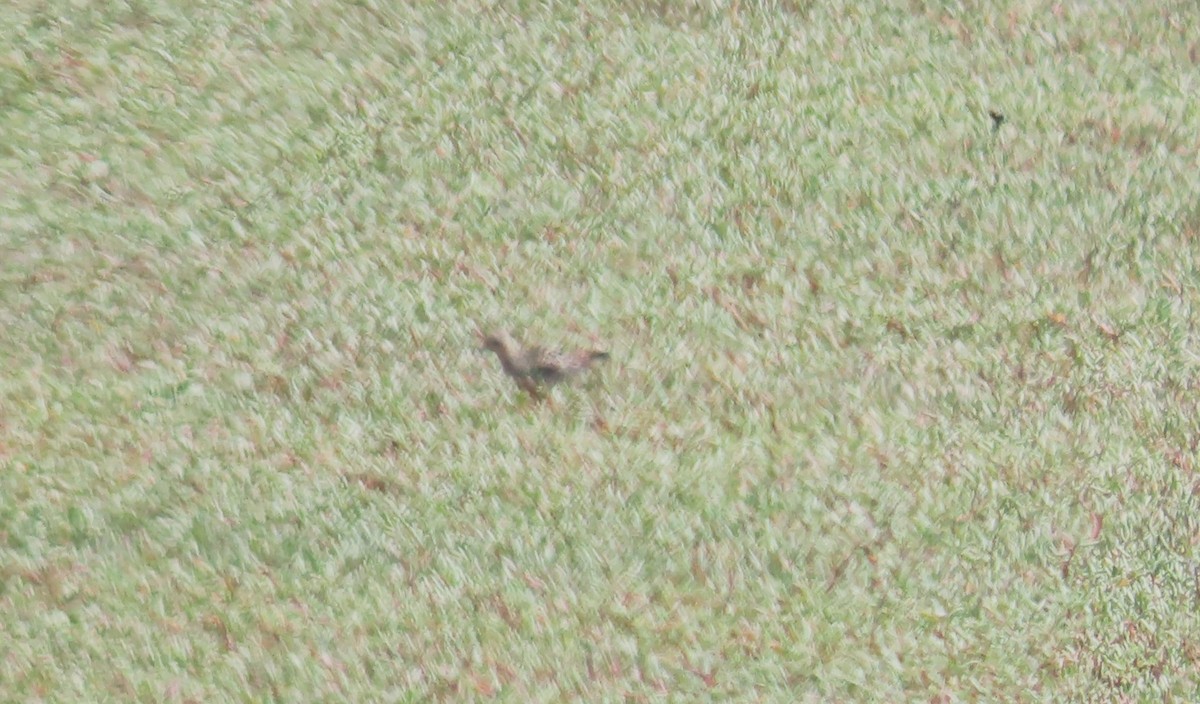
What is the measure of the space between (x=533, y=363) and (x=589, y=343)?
26 centimetres

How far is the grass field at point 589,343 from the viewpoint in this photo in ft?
14.4

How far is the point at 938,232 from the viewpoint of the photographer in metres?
5.80

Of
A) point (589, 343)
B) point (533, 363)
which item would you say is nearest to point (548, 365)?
point (533, 363)

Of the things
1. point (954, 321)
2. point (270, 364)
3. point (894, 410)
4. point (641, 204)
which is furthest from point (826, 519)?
point (270, 364)

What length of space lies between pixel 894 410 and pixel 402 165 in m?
2.24

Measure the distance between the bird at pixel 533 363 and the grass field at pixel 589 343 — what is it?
10 cm

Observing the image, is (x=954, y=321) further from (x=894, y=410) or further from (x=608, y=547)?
(x=608, y=547)

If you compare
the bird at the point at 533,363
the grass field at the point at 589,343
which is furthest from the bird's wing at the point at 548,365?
the grass field at the point at 589,343

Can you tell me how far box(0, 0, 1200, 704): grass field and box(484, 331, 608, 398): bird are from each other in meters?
0.10

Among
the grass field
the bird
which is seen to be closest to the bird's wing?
the bird

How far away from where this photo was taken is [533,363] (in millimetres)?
5090

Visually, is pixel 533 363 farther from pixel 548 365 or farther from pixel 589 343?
pixel 589 343

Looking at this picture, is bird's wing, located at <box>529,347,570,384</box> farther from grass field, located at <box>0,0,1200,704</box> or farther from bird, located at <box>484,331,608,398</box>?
grass field, located at <box>0,0,1200,704</box>

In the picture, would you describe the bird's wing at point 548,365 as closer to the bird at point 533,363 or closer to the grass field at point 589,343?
the bird at point 533,363
